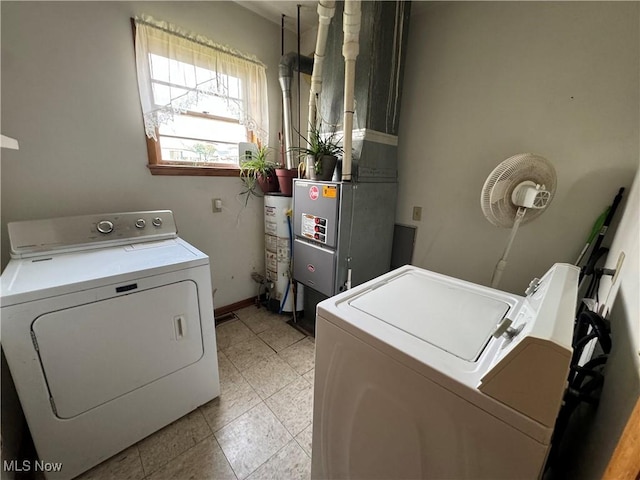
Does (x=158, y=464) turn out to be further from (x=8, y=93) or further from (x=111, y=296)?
(x=8, y=93)

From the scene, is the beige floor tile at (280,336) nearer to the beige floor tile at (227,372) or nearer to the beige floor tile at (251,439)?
the beige floor tile at (227,372)

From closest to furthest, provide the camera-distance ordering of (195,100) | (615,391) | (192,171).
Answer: (615,391), (195,100), (192,171)

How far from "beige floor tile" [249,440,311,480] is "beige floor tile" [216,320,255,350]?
97 centimetres

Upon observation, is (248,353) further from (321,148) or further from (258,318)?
(321,148)

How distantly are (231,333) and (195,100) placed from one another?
1894 mm

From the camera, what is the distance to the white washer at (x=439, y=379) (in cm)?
51

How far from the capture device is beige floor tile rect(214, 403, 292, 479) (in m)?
1.22

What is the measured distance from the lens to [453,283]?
108 centimetres

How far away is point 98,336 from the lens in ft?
3.54

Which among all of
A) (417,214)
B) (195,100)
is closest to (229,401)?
(417,214)

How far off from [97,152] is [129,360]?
52.8 inches

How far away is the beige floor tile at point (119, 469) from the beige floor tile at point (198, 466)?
93mm

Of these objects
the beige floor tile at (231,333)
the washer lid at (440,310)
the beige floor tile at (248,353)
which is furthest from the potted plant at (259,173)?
the washer lid at (440,310)

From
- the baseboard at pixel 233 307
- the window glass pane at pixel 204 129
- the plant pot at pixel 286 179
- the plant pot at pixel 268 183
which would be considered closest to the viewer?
the window glass pane at pixel 204 129
